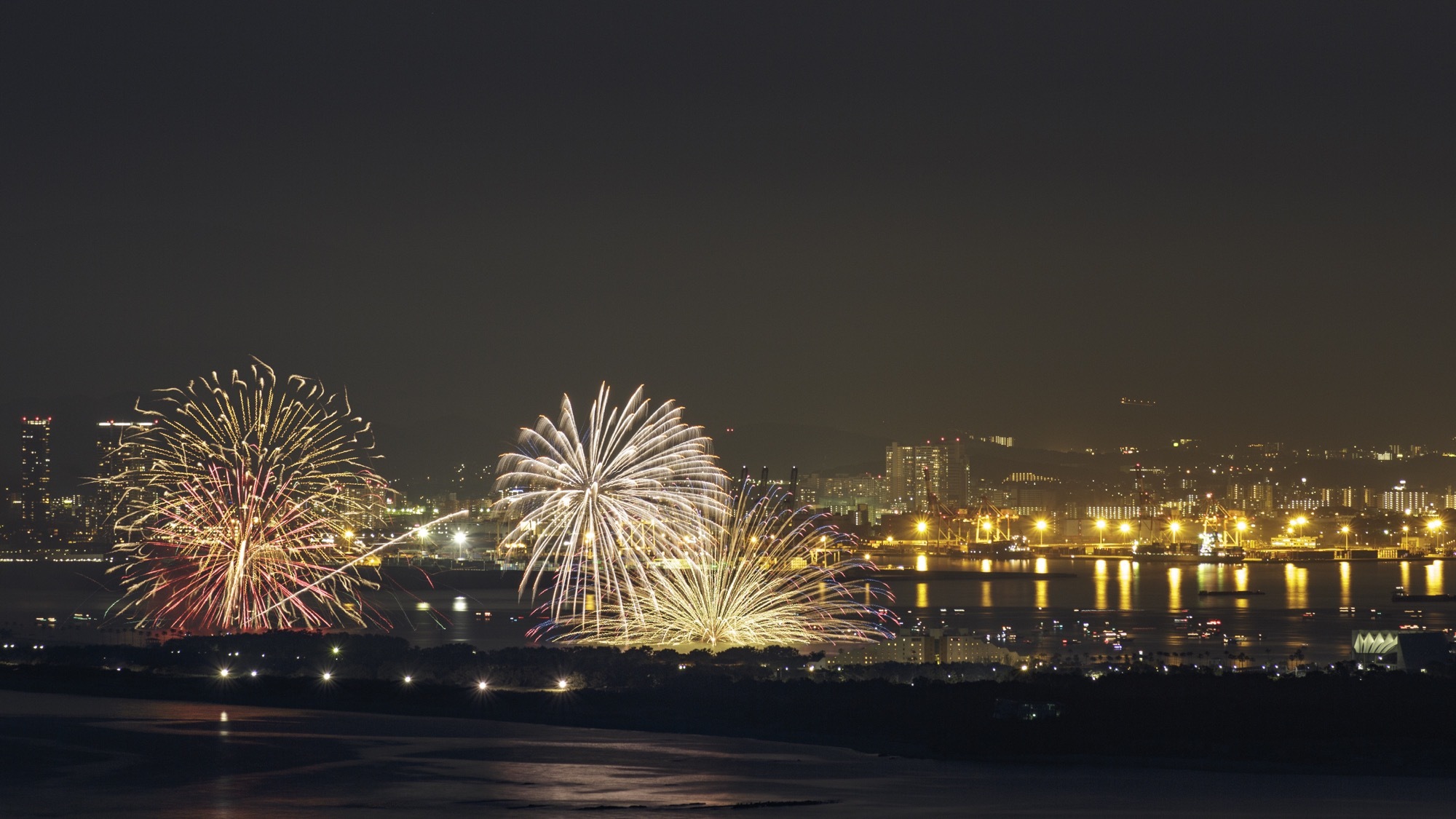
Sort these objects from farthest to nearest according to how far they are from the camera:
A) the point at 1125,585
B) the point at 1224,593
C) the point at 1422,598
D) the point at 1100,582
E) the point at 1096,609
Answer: the point at 1100,582 < the point at 1125,585 < the point at 1224,593 < the point at 1422,598 < the point at 1096,609

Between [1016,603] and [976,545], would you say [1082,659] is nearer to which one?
[1016,603]

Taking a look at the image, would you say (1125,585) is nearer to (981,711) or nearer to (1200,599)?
(1200,599)

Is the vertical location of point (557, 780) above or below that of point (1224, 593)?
below

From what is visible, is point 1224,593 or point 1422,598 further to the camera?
point 1224,593

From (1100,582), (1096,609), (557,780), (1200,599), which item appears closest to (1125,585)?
(1100,582)

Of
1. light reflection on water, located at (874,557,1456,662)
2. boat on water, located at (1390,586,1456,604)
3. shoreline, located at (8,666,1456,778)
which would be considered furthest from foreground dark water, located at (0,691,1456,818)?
boat on water, located at (1390,586,1456,604)

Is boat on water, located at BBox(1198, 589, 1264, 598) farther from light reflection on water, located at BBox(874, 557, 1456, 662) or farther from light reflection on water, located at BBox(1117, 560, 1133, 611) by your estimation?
light reflection on water, located at BBox(1117, 560, 1133, 611)

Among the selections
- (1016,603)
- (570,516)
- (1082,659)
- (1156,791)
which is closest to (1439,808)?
(1156,791)

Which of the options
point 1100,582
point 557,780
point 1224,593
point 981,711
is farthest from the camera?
point 1100,582

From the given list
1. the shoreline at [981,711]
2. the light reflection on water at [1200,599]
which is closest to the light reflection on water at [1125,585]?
the light reflection on water at [1200,599]
